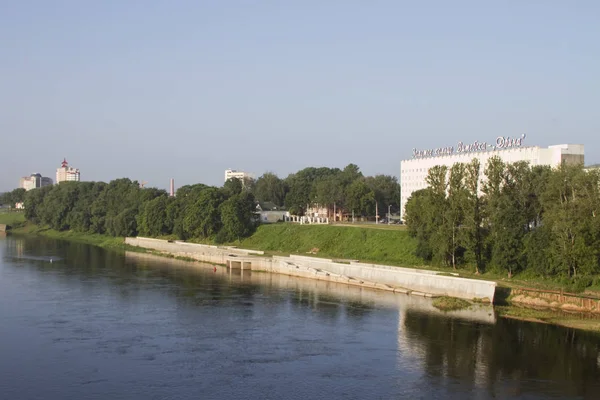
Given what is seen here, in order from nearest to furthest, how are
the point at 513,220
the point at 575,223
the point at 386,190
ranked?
the point at 575,223 < the point at 513,220 < the point at 386,190

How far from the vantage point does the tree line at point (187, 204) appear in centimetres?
8944

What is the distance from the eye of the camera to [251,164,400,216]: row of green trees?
330 ft

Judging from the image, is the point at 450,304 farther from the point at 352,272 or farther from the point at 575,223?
the point at 352,272

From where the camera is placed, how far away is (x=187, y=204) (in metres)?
94.6

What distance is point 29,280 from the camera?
58.1m

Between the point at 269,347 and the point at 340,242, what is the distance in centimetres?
3894

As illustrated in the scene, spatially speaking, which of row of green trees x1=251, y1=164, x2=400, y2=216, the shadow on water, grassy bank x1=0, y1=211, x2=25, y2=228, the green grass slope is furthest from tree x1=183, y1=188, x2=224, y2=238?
grassy bank x1=0, y1=211, x2=25, y2=228

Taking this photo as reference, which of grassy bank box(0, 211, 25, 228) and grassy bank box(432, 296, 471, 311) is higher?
grassy bank box(0, 211, 25, 228)

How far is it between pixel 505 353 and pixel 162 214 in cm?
7086

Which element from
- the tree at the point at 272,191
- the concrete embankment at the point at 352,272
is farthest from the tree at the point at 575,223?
the tree at the point at 272,191

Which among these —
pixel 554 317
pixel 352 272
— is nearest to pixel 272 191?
pixel 352 272

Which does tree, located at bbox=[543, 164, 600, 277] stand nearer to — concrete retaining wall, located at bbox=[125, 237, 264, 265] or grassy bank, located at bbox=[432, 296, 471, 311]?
grassy bank, located at bbox=[432, 296, 471, 311]

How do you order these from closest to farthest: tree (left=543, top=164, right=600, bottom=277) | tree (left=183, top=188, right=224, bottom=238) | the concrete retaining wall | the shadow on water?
the shadow on water → tree (left=543, top=164, right=600, bottom=277) → the concrete retaining wall → tree (left=183, top=188, right=224, bottom=238)

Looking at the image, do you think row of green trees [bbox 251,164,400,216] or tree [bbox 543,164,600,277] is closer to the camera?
tree [bbox 543,164,600,277]
